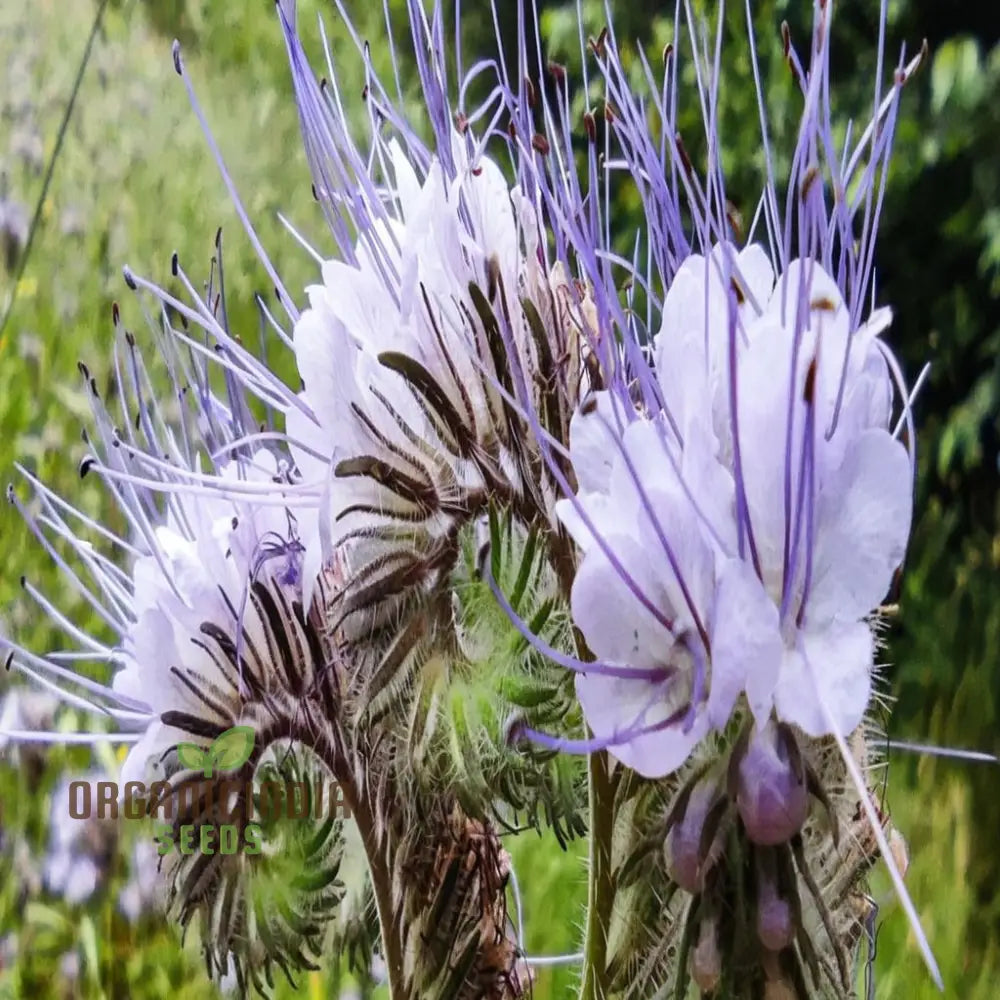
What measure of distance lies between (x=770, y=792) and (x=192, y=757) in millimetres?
225

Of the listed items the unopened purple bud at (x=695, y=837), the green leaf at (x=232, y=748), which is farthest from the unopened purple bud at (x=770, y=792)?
the green leaf at (x=232, y=748)

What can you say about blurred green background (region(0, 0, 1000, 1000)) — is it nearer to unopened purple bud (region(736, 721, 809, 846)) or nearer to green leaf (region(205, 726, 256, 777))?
green leaf (region(205, 726, 256, 777))

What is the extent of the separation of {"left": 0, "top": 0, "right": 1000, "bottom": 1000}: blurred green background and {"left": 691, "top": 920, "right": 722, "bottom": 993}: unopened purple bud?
0.57 metres

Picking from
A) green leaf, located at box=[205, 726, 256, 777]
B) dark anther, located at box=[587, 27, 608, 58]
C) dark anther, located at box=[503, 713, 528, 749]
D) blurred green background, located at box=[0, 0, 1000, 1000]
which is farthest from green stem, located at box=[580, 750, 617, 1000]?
blurred green background, located at box=[0, 0, 1000, 1000]

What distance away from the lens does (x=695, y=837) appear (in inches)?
12.1

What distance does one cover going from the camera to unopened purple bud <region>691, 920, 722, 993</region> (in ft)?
1.00

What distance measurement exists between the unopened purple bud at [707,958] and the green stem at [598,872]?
0.05 m

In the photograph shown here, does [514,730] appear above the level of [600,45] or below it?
below

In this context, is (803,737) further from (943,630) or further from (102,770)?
(943,630)

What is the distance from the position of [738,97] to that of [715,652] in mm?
955

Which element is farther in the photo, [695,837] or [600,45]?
[600,45]

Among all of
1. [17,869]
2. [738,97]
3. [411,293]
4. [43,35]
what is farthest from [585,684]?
[43,35]

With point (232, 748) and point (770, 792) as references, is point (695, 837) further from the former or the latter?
point (232, 748)

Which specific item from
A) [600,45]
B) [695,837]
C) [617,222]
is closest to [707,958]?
[695,837]
